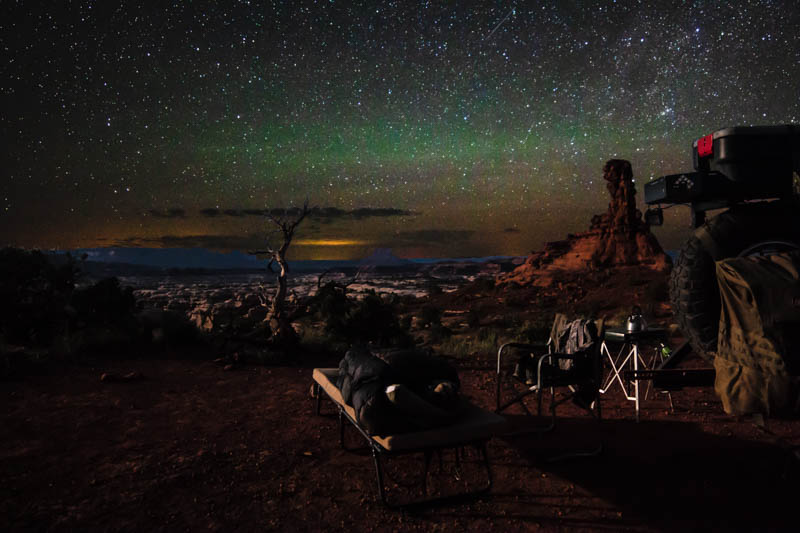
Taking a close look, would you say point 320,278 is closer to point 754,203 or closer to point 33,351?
point 33,351

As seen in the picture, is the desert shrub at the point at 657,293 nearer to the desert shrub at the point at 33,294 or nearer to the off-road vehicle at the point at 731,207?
the off-road vehicle at the point at 731,207

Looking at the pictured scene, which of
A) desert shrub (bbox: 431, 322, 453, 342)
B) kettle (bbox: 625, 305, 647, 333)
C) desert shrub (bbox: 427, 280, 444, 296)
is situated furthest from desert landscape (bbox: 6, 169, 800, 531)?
desert shrub (bbox: 427, 280, 444, 296)

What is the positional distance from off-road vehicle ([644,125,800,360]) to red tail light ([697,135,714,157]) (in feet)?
0.09

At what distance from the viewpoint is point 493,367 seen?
25.5 feet

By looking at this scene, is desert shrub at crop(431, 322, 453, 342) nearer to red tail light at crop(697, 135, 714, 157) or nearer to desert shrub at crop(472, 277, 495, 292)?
red tail light at crop(697, 135, 714, 157)

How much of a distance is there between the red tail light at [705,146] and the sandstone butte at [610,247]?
106 ft

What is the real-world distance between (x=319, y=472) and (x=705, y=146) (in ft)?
17.0

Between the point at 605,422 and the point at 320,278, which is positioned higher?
the point at 320,278

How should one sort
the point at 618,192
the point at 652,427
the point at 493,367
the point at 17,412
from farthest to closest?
1. the point at 618,192
2. the point at 493,367
3. the point at 17,412
4. the point at 652,427

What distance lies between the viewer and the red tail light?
5067mm

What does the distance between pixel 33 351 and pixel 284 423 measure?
5687mm

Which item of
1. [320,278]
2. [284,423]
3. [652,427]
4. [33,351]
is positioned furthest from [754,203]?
[33,351]

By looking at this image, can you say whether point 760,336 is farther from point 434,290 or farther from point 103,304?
point 434,290

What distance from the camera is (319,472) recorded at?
372 cm
